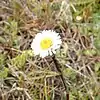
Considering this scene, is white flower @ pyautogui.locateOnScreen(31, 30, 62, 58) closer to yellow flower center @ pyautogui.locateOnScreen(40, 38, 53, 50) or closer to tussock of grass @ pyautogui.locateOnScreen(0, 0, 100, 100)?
yellow flower center @ pyautogui.locateOnScreen(40, 38, 53, 50)

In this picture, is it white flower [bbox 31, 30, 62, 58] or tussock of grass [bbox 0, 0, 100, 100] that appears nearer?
white flower [bbox 31, 30, 62, 58]

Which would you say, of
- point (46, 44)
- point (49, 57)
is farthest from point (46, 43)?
point (49, 57)

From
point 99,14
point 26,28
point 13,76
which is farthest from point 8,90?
point 99,14

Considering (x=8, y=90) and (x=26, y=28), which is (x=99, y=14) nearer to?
(x=26, y=28)

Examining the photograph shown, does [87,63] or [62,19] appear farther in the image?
[62,19]

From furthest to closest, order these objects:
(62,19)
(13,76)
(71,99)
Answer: (62,19), (13,76), (71,99)

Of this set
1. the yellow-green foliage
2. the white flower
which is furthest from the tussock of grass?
the white flower

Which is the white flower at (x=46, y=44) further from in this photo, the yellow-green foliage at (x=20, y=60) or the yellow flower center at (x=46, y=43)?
the yellow-green foliage at (x=20, y=60)

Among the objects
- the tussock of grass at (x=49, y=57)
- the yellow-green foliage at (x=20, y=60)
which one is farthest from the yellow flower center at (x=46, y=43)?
the yellow-green foliage at (x=20, y=60)
